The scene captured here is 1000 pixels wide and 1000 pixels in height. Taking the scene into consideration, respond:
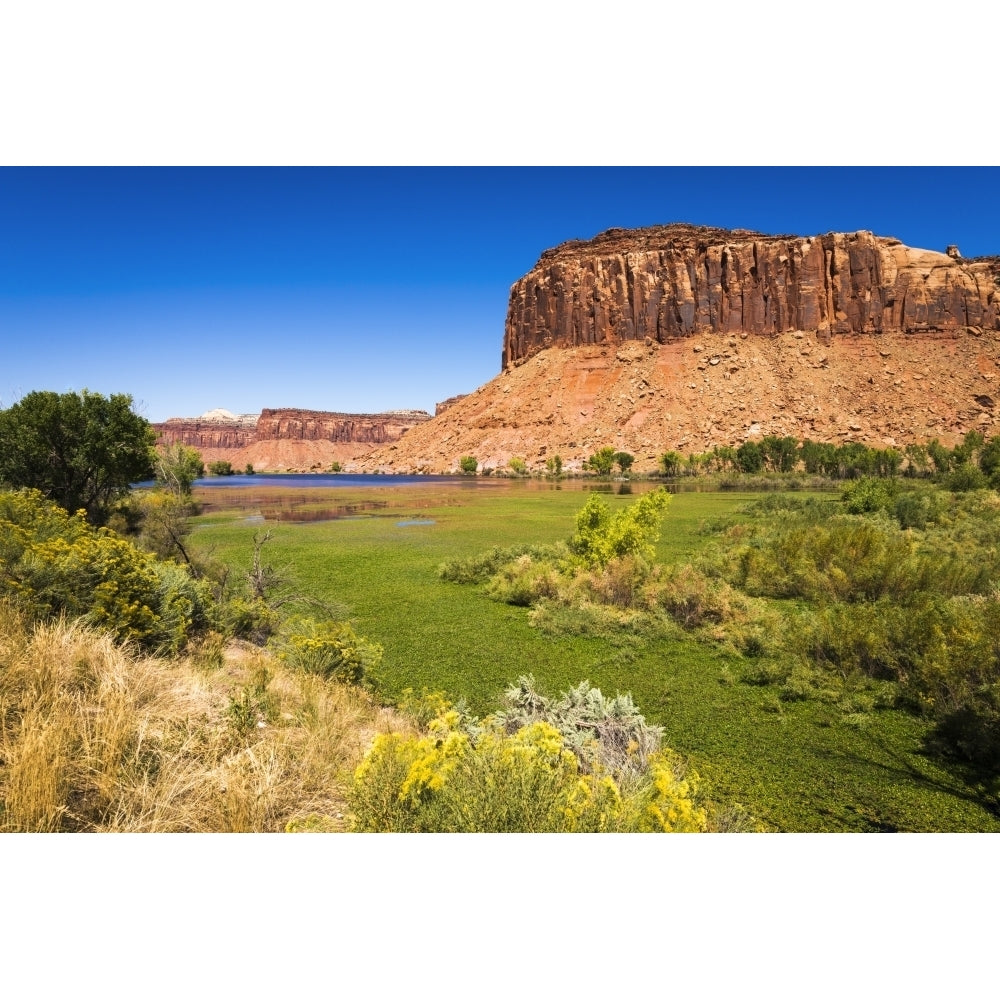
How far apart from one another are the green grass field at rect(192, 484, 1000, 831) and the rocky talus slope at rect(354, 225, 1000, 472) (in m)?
82.2

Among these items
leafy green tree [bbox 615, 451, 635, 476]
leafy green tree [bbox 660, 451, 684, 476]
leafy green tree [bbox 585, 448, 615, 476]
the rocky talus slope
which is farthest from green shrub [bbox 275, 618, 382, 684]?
the rocky talus slope

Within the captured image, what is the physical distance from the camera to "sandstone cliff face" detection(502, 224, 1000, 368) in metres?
100

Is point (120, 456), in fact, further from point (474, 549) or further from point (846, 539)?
point (846, 539)

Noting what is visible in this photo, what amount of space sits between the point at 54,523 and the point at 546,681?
8475mm

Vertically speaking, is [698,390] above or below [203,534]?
above

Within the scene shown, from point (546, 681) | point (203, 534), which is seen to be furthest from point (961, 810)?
point (203, 534)

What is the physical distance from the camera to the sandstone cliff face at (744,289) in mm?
100312

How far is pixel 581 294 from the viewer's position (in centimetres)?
12538

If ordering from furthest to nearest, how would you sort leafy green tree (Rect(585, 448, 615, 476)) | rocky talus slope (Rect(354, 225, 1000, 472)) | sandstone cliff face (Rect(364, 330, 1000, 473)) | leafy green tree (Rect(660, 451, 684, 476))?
rocky talus slope (Rect(354, 225, 1000, 472)), sandstone cliff face (Rect(364, 330, 1000, 473)), leafy green tree (Rect(585, 448, 615, 476)), leafy green tree (Rect(660, 451, 684, 476))

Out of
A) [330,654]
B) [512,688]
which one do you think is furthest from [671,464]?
[330,654]

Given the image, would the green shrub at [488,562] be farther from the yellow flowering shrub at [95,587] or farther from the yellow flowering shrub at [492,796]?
the yellow flowering shrub at [492,796]

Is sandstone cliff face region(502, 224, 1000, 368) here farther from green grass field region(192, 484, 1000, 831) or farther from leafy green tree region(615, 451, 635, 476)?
green grass field region(192, 484, 1000, 831)

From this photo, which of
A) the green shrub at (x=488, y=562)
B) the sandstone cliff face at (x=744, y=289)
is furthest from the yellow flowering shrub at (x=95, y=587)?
the sandstone cliff face at (x=744, y=289)

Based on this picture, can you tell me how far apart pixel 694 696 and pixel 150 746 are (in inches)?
267
